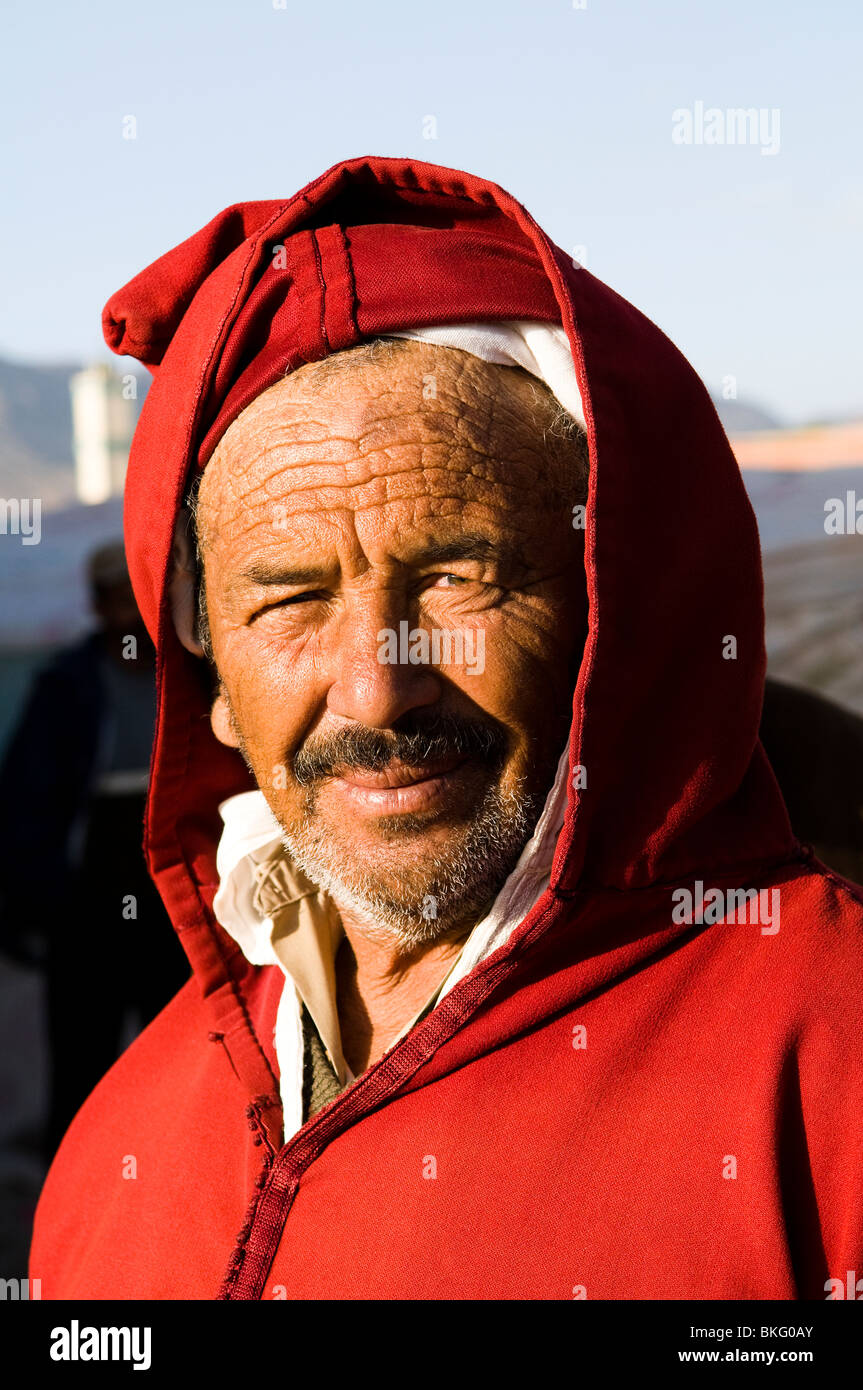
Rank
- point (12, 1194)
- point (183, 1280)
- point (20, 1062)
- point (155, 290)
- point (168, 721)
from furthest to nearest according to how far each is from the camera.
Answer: point (20, 1062) → point (12, 1194) → point (168, 721) → point (155, 290) → point (183, 1280)

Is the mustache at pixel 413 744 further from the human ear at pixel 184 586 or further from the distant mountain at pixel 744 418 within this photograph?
the distant mountain at pixel 744 418

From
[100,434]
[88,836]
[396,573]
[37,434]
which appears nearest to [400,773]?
[396,573]

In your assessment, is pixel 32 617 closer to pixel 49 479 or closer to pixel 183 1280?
pixel 49 479

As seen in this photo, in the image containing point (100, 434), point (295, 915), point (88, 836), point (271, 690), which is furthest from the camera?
point (100, 434)

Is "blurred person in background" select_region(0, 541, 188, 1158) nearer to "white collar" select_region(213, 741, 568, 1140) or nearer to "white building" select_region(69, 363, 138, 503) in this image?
"white building" select_region(69, 363, 138, 503)

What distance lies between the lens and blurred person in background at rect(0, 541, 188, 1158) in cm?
448

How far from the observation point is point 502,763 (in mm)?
1755

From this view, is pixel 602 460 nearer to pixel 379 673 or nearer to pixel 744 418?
pixel 379 673

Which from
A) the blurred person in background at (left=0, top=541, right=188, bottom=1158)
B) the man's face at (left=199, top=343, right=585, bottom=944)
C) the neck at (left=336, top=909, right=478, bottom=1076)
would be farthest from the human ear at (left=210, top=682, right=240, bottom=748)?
the blurred person in background at (left=0, top=541, right=188, bottom=1158)

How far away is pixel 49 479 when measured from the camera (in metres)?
5.40

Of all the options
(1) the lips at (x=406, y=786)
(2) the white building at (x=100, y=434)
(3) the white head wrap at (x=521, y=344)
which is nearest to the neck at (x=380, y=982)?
(1) the lips at (x=406, y=786)

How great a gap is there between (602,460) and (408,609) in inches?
12.3
